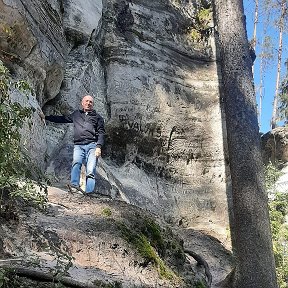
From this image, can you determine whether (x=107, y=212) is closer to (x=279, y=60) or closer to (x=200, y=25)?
(x=200, y=25)

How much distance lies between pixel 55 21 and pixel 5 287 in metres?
7.71

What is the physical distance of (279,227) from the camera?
37.4ft

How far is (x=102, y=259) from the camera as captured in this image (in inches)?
174

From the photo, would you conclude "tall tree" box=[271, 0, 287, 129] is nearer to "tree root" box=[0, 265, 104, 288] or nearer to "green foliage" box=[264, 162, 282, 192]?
"green foliage" box=[264, 162, 282, 192]

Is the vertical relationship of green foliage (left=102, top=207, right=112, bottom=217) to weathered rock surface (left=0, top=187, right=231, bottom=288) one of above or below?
above

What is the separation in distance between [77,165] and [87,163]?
0.16m

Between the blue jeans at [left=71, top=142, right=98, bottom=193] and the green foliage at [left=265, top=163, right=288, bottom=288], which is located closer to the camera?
the blue jeans at [left=71, top=142, right=98, bottom=193]

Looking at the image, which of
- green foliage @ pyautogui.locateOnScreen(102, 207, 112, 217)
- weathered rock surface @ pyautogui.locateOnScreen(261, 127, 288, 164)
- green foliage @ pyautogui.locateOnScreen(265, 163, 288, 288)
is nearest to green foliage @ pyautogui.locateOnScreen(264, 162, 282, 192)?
green foliage @ pyautogui.locateOnScreen(265, 163, 288, 288)

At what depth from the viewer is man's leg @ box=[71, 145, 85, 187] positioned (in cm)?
698

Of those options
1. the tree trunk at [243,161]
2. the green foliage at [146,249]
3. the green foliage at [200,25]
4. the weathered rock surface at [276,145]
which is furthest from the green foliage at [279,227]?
the green foliage at [146,249]

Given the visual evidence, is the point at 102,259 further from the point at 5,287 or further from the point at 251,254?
the point at 251,254

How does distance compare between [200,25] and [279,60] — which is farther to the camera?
[279,60]

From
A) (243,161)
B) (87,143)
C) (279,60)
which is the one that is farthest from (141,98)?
(279,60)

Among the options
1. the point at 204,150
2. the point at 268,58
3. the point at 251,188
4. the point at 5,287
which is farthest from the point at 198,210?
the point at 268,58
